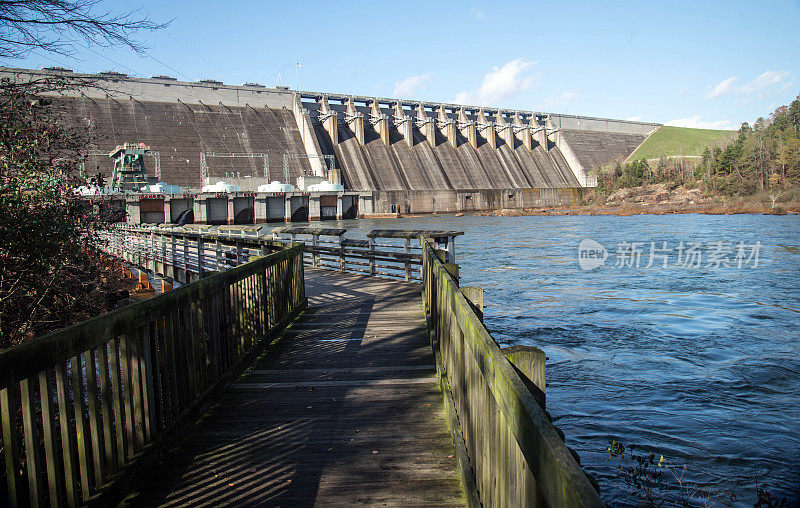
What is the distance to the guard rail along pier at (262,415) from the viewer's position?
2.75m

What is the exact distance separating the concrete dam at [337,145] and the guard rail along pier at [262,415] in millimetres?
62049

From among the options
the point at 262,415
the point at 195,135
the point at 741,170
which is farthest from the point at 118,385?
the point at 741,170

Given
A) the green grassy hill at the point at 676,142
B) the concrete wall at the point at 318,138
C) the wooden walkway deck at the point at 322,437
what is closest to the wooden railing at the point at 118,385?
the wooden walkway deck at the point at 322,437

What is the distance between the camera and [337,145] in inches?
3159

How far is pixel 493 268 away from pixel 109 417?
22.0 metres

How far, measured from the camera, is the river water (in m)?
7.18

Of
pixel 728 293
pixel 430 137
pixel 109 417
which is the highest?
pixel 430 137

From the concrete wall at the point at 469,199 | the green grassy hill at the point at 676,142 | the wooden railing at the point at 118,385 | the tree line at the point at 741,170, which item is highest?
the green grassy hill at the point at 676,142

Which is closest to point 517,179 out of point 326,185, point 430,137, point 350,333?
point 430,137

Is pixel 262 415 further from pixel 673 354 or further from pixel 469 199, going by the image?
pixel 469 199

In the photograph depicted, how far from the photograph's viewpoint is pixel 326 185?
7119 cm

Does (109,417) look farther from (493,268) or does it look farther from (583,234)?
(583,234)

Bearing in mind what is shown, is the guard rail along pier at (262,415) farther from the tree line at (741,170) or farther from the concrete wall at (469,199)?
the tree line at (741,170)

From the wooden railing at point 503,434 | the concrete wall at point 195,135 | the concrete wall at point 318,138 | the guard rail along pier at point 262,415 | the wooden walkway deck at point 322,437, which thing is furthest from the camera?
the concrete wall at point 318,138
